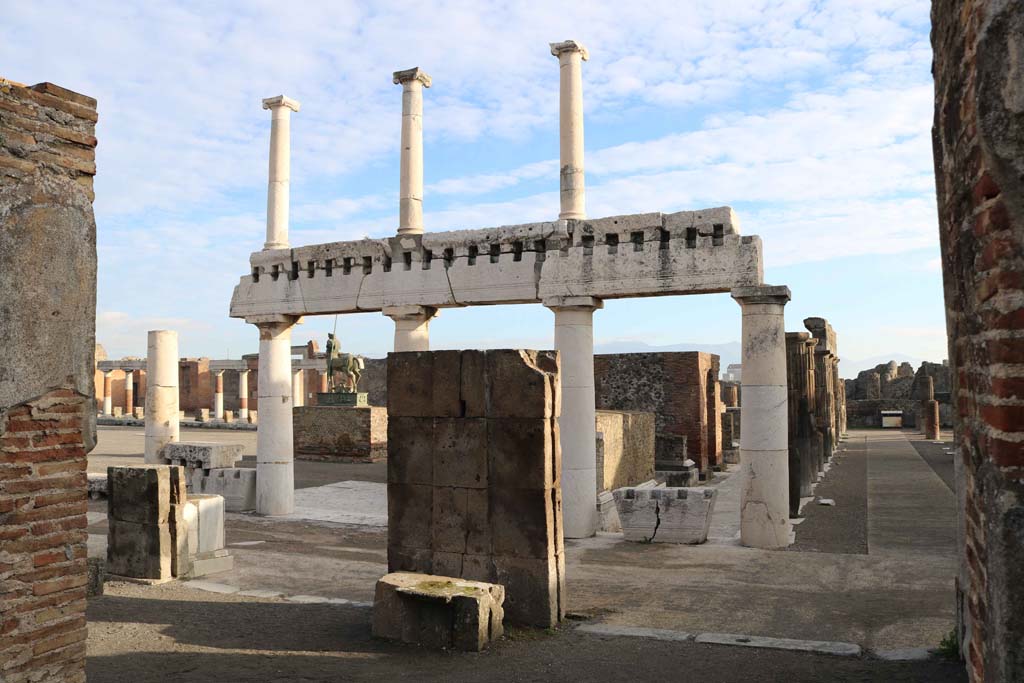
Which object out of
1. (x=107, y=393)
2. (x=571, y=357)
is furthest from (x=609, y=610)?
(x=107, y=393)

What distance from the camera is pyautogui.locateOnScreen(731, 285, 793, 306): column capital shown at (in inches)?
409

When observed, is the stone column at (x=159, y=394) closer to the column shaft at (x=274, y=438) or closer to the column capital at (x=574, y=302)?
the column shaft at (x=274, y=438)

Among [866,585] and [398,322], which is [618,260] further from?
[866,585]

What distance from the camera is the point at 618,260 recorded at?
11.2 m

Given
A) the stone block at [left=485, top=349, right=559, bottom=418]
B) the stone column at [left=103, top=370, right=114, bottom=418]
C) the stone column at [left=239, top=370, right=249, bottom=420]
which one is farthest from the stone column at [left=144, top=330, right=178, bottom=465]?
the stone column at [left=103, top=370, right=114, bottom=418]

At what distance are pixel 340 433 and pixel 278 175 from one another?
1055 cm

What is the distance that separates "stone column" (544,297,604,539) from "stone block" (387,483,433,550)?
391cm

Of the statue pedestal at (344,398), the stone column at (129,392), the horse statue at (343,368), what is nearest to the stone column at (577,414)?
the statue pedestal at (344,398)

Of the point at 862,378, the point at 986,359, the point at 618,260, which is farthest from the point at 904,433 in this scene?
the point at 986,359

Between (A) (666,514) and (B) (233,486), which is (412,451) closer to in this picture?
(A) (666,514)

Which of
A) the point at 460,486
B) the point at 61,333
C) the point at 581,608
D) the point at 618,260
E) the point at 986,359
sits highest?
the point at 618,260

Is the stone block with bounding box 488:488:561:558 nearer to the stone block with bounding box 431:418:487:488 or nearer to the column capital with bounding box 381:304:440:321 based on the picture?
the stone block with bounding box 431:418:487:488

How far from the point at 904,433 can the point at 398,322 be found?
2914 centimetres

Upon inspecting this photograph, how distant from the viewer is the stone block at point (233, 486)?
1436 centimetres
